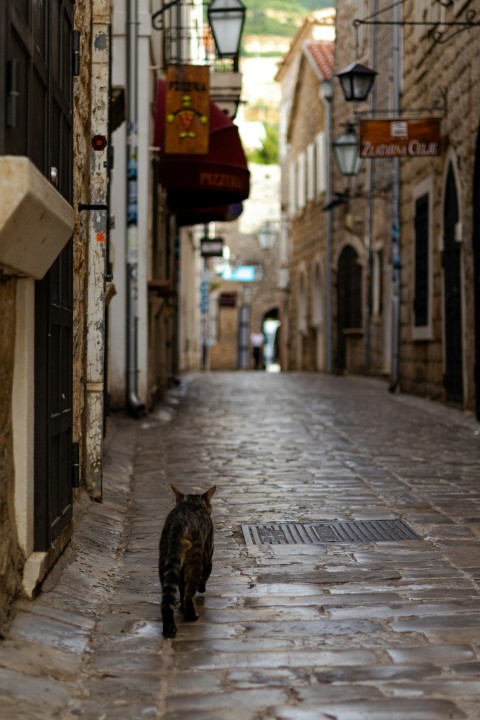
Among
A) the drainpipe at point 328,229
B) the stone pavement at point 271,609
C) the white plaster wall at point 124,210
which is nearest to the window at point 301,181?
the drainpipe at point 328,229

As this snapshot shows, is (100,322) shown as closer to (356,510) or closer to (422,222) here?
(356,510)

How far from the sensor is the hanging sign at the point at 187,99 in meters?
14.6

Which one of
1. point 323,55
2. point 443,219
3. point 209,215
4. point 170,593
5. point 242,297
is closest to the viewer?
point 170,593

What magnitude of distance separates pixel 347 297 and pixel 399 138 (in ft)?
42.5

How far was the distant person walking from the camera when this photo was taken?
5569 cm

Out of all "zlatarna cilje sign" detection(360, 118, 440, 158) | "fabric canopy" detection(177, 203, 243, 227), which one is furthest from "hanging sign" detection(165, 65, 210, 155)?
"fabric canopy" detection(177, 203, 243, 227)

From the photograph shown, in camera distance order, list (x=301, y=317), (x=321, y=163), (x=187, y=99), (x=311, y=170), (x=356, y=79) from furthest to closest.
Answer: (x=301, y=317) → (x=311, y=170) → (x=321, y=163) → (x=356, y=79) → (x=187, y=99)

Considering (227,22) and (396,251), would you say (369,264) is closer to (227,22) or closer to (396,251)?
(396,251)

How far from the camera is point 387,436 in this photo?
12.1m

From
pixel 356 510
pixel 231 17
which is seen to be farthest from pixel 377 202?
pixel 356 510

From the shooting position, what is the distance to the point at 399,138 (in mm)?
15945

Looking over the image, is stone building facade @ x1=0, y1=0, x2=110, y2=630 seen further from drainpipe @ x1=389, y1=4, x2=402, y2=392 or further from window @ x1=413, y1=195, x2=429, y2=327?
drainpipe @ x1=389, y1=4, x2=402, y2=392

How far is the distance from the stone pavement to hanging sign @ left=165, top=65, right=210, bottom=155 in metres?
5.82

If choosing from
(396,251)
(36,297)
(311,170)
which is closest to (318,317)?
(311,170)
